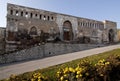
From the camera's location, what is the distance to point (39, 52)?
78.0ft

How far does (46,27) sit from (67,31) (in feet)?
16.6

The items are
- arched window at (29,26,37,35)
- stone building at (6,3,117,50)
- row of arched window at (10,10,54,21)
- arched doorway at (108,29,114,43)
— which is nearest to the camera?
stone building at (6,3,117,50)

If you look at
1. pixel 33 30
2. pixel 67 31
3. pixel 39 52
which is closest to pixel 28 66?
pixel 39 52

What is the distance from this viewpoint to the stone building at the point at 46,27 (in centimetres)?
2967

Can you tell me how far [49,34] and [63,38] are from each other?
133 inches

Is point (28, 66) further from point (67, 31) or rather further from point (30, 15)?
point (67, 31)

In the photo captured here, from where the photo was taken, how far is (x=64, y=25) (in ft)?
120

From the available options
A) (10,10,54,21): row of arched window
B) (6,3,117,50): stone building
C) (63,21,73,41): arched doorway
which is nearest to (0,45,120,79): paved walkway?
(6,3,117,50): stone building

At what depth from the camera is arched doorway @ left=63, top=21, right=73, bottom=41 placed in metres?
36.2

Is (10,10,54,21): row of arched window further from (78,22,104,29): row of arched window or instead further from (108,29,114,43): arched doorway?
(108,29,114,43): arched doorway

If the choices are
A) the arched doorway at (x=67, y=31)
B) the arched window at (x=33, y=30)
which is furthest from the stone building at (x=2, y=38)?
the arched doorway at (x=67, y=31)

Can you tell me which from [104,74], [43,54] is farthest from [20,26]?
[104,74]

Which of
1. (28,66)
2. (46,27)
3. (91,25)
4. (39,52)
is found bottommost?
(28,66)

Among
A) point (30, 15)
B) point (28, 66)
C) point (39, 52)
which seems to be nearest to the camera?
point (28, 66)
